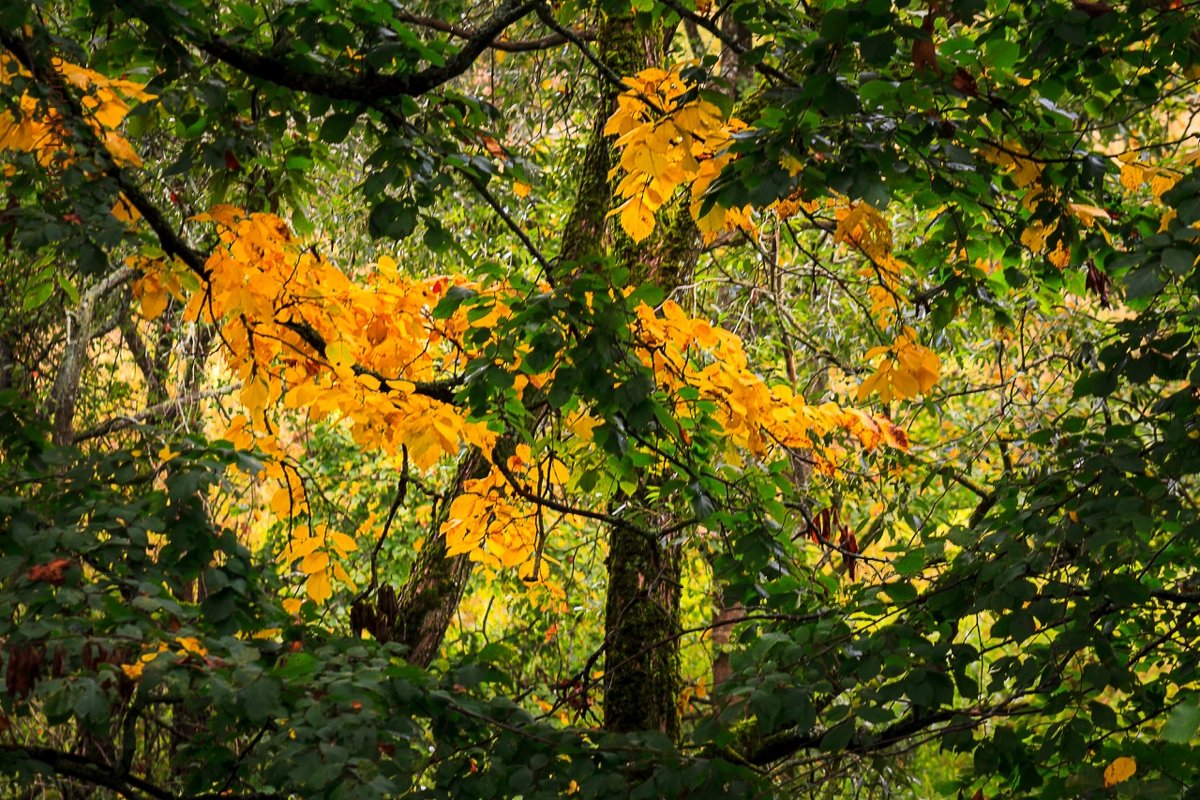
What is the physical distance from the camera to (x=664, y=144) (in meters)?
1.72

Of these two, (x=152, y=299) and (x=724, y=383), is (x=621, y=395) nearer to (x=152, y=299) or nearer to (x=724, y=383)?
(x=724, y=383)

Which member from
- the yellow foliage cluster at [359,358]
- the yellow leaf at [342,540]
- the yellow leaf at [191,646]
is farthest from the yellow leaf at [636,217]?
the yellow leaf at [191,646]

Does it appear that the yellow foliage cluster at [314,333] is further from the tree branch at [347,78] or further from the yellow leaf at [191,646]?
the yellow leaf at [191,646]

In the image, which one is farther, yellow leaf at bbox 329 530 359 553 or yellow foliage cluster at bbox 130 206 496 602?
yellow leaf at bbox 329 530 359 553

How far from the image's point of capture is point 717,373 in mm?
2246

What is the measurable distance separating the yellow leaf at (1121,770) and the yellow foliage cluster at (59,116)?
1.77 metres

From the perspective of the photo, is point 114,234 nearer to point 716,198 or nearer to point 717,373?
point 716,198

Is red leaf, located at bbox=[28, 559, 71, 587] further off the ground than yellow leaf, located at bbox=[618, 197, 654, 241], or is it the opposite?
yellow leaf, located at bbox=[618, 197, 654, 241]

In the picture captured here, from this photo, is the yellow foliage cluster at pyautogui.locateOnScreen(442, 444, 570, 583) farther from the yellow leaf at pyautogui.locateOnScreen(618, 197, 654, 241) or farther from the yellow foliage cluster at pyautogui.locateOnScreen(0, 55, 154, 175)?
the yellow foliage cluster at pyautogui.locateOnScreen(0, 55, 154, 175)

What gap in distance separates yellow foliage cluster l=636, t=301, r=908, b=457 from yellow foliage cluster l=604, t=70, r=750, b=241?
0.87ft

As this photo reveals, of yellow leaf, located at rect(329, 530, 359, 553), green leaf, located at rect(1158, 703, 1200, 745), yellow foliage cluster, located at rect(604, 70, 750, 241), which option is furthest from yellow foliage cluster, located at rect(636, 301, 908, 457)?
green leaf, located at rect(1158, 703, 1200, 745)

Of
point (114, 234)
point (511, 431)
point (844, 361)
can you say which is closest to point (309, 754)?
point (114, 234)

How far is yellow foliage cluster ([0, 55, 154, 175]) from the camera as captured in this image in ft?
6.07

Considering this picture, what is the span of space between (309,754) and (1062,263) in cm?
161
